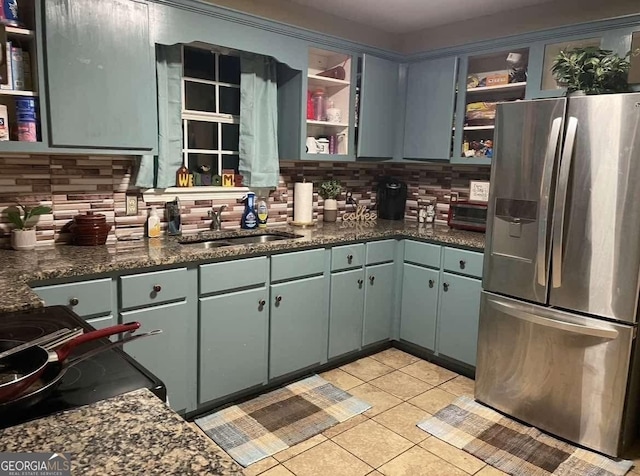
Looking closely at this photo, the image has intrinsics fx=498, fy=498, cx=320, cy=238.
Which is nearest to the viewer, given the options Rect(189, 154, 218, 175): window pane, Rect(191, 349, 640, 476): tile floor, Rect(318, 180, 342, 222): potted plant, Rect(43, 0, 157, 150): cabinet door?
Rect(43, 0, 157, 150): cabinet door

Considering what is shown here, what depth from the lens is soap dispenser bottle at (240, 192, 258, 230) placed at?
339 cm

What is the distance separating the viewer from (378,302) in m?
3.57

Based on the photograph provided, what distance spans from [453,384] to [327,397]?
858 millimetres

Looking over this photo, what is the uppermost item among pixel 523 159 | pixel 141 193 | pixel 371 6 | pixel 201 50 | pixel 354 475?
pixel 371 6

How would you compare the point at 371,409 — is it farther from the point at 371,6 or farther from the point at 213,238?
the point at 371,6

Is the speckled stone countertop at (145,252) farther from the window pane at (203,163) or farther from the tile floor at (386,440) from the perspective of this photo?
the tile floor at (386,440)

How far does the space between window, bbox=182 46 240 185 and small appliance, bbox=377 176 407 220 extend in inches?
50.8

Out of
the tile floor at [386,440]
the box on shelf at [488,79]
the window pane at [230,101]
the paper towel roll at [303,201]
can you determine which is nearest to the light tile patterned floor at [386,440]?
the tile floor at [386,440]

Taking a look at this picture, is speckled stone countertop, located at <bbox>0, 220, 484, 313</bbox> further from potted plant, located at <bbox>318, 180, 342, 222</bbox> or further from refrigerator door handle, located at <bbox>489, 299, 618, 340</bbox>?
refrigerator door handle, located at <bbox>489, 299, 618, 340</bbox>

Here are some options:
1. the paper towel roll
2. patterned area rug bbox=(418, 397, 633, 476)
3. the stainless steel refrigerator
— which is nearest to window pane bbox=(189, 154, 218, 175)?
the paper towel roll

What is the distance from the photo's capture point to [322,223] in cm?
382

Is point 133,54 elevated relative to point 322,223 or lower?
elevated

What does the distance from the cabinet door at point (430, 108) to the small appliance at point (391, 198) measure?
1.05 ft

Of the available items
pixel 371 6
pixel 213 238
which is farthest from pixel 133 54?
pixel 371 6
